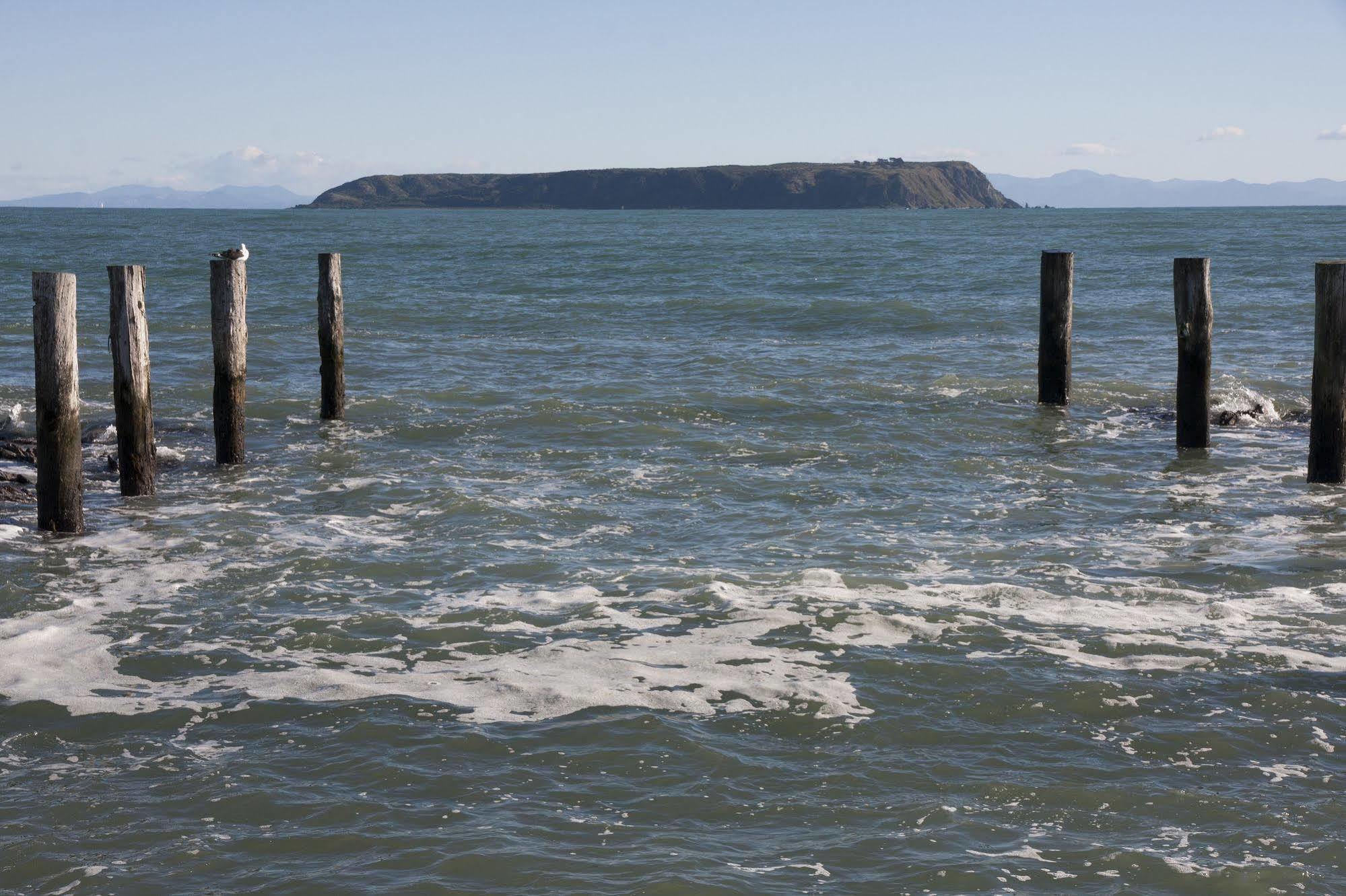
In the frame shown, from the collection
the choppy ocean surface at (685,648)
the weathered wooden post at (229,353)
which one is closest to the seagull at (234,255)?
the weathered wooden post at (229,353)

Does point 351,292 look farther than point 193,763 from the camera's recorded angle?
Yes

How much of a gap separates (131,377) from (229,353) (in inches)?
56.9

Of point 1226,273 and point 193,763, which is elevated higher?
point 1226,273

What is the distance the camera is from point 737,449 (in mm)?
13883

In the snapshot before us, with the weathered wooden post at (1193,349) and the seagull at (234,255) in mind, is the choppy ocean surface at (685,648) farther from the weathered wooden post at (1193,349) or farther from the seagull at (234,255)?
the seagull at (234,255)

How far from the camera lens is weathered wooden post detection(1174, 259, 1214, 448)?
1323cm

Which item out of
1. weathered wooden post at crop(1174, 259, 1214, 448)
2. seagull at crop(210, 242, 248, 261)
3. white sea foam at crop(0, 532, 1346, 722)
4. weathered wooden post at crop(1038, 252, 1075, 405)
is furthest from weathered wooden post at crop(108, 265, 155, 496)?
weathered wooden post at crop(1174, 259, 1214, 448)

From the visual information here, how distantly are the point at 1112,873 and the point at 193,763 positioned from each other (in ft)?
13.3

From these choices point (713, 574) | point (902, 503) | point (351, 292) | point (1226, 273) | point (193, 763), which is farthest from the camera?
point (1226, 273)

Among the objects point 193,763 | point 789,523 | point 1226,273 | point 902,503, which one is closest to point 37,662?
point 193,763

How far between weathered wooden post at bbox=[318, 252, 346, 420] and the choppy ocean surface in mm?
368

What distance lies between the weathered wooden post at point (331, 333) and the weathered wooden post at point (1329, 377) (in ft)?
32.4

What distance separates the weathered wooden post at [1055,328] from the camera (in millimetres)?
15102

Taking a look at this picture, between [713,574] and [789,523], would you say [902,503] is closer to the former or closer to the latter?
[789,523]
